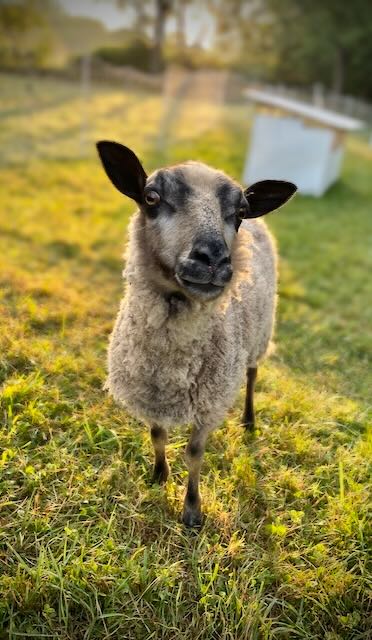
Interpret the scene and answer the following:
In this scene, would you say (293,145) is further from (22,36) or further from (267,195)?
(22,36)

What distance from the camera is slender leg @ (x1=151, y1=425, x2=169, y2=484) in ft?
9.73

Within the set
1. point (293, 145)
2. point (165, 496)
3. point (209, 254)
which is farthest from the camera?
point (293, 145)

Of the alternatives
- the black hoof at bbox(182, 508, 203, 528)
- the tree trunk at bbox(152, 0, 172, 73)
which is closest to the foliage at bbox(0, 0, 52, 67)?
the tree trunk at bbox(152, 0, 172, 73)

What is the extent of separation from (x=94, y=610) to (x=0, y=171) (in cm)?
963

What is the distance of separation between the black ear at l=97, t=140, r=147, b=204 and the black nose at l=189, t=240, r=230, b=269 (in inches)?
20.5

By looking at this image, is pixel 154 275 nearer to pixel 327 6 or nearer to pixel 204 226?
pixel 204 226

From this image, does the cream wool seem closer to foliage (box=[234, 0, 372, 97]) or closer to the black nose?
the black nose

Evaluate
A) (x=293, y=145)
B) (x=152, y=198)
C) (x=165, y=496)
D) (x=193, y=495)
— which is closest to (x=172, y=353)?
(x=152, y=198)

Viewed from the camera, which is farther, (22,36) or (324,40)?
(324,40)

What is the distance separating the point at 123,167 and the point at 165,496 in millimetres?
1826

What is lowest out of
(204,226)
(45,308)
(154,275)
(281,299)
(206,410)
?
(281,299)

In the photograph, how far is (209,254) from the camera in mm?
2162

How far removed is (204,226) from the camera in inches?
88.2

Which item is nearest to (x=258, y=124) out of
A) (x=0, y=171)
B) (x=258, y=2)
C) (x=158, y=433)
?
(x=0, y=171)
